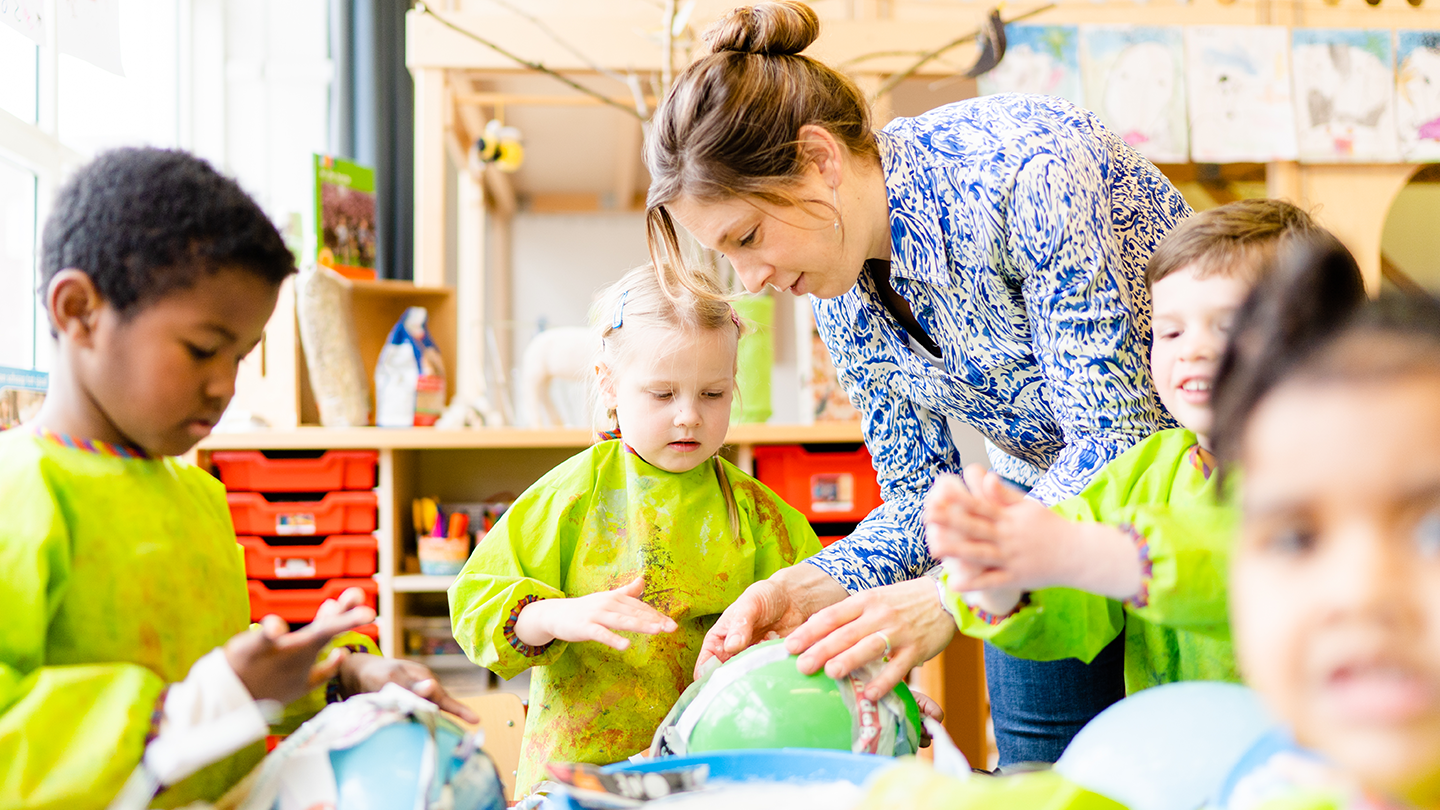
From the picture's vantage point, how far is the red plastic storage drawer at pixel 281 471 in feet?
6.64

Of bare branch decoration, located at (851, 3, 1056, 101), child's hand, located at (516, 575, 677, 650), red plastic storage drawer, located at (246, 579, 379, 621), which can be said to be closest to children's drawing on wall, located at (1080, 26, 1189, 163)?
bare branch decoration, located at (851, 3, 1056, 101)

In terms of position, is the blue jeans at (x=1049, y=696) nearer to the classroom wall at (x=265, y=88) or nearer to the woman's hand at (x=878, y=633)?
the woman's hand at (x=878, y=633)

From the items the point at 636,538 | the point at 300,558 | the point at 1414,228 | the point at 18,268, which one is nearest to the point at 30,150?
the point at 18,268

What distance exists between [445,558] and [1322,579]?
1.88 meters

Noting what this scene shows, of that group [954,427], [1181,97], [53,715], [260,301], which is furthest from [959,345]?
[954,427]

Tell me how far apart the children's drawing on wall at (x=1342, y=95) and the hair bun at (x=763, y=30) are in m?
1.78

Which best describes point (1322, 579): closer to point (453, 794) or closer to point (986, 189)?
point (453, 794)

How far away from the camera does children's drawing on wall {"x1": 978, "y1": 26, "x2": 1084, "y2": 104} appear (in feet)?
7.52

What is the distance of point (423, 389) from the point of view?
7.00 feet

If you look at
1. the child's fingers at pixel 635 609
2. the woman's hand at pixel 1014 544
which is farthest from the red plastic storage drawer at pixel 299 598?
the woman's hand at pixel 1014 544

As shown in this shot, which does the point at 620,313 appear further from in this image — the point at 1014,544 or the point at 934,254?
the point at 1014,544

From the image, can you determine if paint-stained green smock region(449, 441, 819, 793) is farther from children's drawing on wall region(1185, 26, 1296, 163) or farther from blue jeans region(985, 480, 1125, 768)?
children's drawing on wall region(1185, 26, 1296, 163)

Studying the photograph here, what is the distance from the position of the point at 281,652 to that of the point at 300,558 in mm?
1554

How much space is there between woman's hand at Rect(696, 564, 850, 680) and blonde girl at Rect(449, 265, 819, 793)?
0.14m
